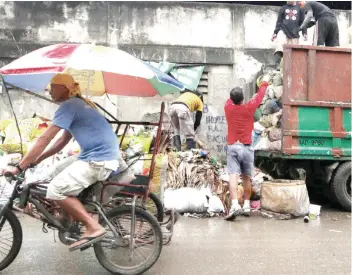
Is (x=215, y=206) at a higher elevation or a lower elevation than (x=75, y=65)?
lower

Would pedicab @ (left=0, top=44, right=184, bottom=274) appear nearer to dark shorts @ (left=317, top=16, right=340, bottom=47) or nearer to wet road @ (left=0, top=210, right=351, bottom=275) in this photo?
wet road @ (left=0, top=210, right=351, bottom=275)

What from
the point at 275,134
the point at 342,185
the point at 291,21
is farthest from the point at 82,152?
the point at 291,21

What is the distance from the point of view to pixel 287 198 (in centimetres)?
635

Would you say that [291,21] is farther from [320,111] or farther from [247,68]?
[320,111]

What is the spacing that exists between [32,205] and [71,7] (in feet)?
21.1

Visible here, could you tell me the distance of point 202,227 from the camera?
5.88 metres

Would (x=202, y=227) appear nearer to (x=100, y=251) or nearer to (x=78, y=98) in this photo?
(x=100, y=251)

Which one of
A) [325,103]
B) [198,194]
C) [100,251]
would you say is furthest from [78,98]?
[325,103]

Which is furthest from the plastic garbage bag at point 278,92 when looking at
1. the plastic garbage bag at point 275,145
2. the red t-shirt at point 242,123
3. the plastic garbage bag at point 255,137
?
the plastic garbage bag at point 255,137

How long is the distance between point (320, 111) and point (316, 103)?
140 millimetres

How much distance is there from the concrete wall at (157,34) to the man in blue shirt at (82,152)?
5.31 metres

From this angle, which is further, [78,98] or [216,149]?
[216,149]

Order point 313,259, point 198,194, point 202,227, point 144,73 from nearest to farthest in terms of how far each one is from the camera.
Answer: point 144,73, point 313,259, point 202,227, point 198,194

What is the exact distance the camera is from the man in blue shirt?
12.1ft
